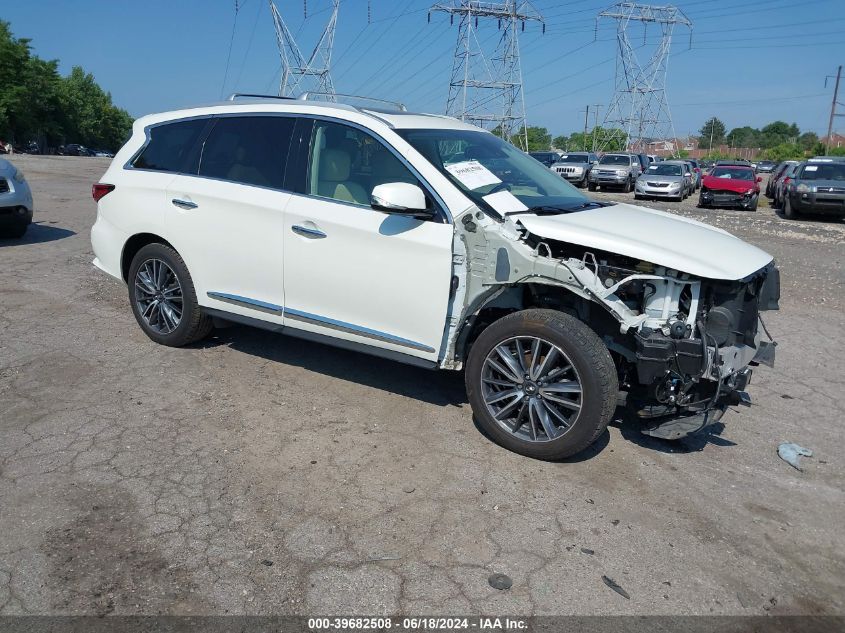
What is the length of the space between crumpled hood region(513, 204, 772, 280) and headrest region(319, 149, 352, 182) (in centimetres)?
130

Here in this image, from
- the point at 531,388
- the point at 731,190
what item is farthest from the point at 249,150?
the point at 731,190

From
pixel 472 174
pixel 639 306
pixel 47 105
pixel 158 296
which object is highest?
pixel 47 105

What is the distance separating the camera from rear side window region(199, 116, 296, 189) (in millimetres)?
4910

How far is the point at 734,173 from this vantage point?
2409 cm

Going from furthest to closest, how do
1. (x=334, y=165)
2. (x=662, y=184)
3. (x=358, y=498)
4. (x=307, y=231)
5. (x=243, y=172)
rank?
(x=662, y=184), (x=243, y=172), (x=334, y=165), (x=307, y=231), (x=358, y=498)

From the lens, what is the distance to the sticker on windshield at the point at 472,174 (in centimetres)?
434

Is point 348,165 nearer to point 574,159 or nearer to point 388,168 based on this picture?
point 388,168

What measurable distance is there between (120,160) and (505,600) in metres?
Result: 4.91

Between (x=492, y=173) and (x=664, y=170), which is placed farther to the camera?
(x=664, y=170)

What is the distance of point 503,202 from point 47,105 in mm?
85789

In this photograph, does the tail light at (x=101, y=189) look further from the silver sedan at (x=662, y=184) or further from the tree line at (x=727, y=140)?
the tree line at (x=727, y=140)

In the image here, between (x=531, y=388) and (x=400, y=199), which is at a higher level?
(x=400, y=199)

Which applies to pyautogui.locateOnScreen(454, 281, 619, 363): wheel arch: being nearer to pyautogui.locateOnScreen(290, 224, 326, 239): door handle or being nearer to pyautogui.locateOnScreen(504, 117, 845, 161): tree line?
pyautogui.locateOnScreen(290, 224, 326, 239): door handle

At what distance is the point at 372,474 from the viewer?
3863 mm
